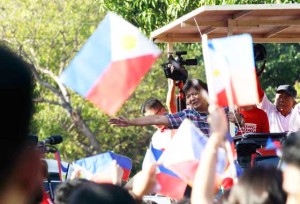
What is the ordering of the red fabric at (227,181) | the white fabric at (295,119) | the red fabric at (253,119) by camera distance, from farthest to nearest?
the white fabric at (295,119) → the red fabric at (253,119) → the red fabric at (227,181)

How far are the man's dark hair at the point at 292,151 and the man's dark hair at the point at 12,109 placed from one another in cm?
178

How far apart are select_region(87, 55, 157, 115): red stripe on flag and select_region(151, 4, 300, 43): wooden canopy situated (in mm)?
3530

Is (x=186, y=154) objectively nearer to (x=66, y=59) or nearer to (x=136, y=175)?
(x=136, y=175)

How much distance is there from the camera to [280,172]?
12.0 feet

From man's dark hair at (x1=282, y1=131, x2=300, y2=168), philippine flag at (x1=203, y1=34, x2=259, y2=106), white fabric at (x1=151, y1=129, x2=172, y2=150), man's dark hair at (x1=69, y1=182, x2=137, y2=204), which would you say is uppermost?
philippine flag at (x1=203, y1=34, x2=259, y2=106)

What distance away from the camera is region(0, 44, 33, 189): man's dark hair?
6.05ft

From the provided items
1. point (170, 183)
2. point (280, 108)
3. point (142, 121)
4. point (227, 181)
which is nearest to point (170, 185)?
point (170, 183)

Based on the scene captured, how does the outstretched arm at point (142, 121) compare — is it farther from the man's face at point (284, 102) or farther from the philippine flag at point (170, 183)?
the man's face at point (284, 102)

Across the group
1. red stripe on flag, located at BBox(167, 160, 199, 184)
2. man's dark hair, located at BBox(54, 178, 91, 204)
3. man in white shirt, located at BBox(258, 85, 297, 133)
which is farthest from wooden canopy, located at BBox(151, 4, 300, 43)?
man's dark hair, located at BBox(54, 178, 91, 204)

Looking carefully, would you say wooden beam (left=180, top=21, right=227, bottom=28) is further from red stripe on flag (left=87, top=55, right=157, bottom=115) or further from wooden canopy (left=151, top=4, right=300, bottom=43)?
Result: red stripe on flag (left=87, top=55, right=157, bottom=115)

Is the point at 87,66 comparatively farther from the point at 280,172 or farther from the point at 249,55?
the point at 280,172

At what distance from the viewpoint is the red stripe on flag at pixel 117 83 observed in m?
4.56

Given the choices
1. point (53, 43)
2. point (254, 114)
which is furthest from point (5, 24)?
point (254, 114)

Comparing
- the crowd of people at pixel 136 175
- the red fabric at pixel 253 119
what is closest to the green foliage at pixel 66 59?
the red fabric at pixel 253 119
